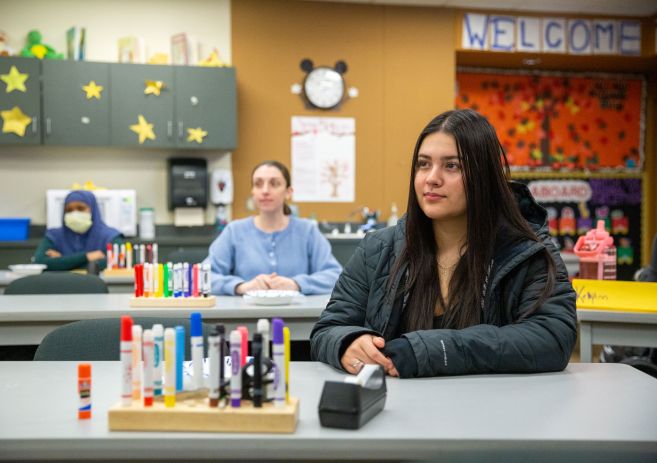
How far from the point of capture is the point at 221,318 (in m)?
2.74

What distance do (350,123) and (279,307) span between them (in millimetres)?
3848

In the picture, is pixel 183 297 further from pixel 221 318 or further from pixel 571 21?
pixel 571 21

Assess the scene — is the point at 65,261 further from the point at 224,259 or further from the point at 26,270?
the point at 224,259

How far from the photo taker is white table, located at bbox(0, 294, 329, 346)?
104 inches

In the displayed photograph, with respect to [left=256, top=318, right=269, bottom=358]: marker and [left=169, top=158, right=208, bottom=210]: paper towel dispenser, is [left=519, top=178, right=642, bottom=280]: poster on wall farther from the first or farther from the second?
[left=256, top=318, right=269, bottom=358]: marker

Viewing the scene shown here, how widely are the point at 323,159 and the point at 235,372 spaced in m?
5.24

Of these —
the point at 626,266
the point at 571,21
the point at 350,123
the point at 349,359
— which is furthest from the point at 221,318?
the point at 626,266

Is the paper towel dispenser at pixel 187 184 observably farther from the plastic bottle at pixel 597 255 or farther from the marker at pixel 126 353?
the marker at pixel 126 353

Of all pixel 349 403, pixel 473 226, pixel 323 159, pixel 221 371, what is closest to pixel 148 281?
pixel 473 226

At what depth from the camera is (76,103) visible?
554 cm

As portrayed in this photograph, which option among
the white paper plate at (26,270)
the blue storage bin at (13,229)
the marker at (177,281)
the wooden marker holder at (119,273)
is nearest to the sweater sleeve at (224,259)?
the marker at (177,281)

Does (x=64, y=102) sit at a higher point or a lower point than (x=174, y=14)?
lower

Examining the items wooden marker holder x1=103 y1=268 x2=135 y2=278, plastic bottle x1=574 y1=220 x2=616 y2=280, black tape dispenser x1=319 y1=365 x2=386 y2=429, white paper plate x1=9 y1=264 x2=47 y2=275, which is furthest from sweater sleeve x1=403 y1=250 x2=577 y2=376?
white paper plate x1=9 y1=264 x2=47 y2=275

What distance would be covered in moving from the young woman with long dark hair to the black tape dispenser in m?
0.31
